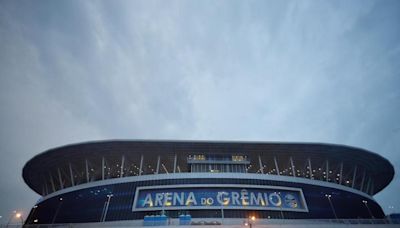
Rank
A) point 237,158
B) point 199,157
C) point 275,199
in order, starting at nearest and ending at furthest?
point 275,199
point 199,157
point 237,158

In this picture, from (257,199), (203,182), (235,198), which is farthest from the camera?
(203,182)

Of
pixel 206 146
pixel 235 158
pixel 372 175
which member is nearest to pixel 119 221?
pixel 206 146

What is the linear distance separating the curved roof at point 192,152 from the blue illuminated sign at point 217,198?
12.1 m

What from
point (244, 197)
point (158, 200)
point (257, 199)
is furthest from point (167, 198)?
point (257, 199)

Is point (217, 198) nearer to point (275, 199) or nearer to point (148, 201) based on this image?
point (275, 199)

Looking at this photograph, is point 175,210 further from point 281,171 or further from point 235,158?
point 281,171

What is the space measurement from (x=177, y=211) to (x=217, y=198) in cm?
971

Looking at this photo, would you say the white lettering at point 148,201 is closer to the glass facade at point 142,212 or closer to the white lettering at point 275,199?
the glass facade at point 142,212

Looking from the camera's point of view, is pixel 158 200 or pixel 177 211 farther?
pixel 158 200

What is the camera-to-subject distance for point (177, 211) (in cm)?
5241

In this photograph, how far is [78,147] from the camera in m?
64.7

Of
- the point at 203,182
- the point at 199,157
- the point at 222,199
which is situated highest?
the point at 199,157

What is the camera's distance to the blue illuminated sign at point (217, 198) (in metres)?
53.5

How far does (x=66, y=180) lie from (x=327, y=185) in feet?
271
